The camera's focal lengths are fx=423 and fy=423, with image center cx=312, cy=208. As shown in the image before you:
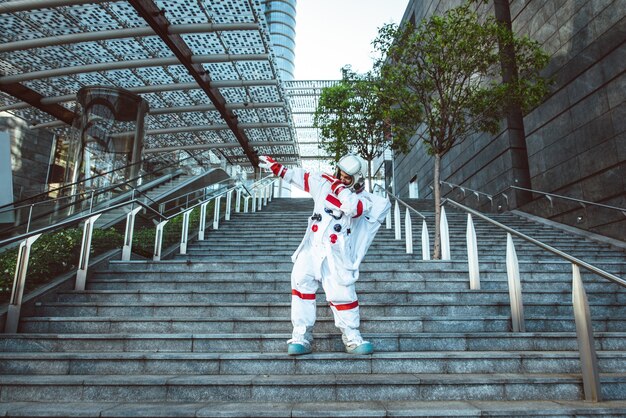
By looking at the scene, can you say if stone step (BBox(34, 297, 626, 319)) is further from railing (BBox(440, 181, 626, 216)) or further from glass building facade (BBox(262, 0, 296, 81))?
glass building facade (BBox(262, 0, 296, 81))

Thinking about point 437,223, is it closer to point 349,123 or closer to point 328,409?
point 328,409

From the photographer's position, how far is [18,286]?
414 centimetres

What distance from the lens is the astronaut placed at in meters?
3.38

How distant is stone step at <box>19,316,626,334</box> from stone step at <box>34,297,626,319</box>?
26 centimetres

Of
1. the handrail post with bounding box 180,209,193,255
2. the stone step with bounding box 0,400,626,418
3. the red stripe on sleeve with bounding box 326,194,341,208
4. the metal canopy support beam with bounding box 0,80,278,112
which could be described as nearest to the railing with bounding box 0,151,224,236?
the handrail post with bounding box 180,209,193,255

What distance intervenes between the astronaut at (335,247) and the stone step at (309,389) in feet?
1.46

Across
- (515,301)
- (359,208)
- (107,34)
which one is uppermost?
(107,34)

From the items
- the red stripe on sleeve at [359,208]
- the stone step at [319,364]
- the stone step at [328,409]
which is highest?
the red stripe on sleeve at [359,208]

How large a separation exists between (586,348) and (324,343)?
1.92 metres

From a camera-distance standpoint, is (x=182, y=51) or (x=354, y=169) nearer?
(x=354, y=169)

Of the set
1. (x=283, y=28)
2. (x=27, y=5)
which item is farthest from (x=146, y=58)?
(x=283, y=28)

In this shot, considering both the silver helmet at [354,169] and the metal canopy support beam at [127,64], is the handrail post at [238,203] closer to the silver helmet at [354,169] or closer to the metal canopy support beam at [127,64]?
the metal canopy support beam at [127,64]

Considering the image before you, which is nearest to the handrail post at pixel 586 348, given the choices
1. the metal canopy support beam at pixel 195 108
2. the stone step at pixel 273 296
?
the stone step at pixel 273 296

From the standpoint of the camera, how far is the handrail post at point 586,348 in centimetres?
279
